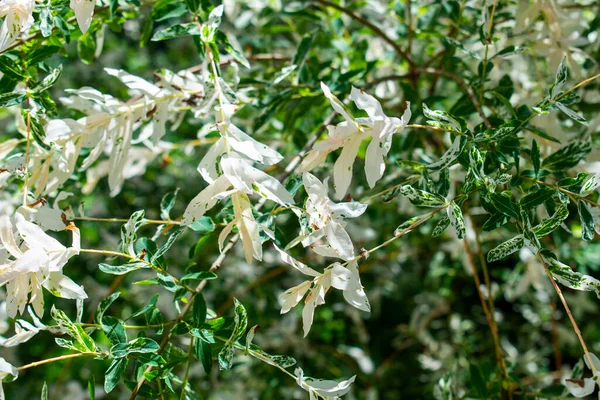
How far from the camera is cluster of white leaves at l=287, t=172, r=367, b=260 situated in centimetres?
68

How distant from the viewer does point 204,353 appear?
0.76 m

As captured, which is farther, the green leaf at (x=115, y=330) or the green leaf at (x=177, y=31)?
the green leaf at (x=177, y=31)

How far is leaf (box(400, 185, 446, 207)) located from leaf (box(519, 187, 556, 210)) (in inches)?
3.7

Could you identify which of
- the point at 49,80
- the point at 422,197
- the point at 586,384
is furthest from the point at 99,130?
the point at 586,384

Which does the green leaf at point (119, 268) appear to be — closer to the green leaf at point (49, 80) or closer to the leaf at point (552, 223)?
the green leaf at point (49, 80)

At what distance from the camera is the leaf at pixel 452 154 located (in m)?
0.73

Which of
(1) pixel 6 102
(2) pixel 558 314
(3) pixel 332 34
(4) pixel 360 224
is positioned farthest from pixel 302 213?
(2) pixel 558 314

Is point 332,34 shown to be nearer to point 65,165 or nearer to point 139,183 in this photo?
point 65,165

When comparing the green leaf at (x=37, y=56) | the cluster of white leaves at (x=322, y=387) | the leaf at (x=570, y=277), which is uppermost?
the green leaf at (x=37, y=56)

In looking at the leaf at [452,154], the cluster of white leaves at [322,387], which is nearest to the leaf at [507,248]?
the leaf at [452,154]

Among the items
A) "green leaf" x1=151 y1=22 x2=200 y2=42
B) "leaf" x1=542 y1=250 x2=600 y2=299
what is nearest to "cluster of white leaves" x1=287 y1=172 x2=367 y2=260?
"leaf" x1=542 y1=250 x2=600 y2=299

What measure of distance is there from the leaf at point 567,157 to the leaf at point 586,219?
0.12 meters

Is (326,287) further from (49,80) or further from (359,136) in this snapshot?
(49,80)

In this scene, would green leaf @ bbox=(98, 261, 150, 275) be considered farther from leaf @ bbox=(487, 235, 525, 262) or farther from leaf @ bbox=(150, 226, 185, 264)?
leaf @ bbox=(487, 235, 525, 262)
